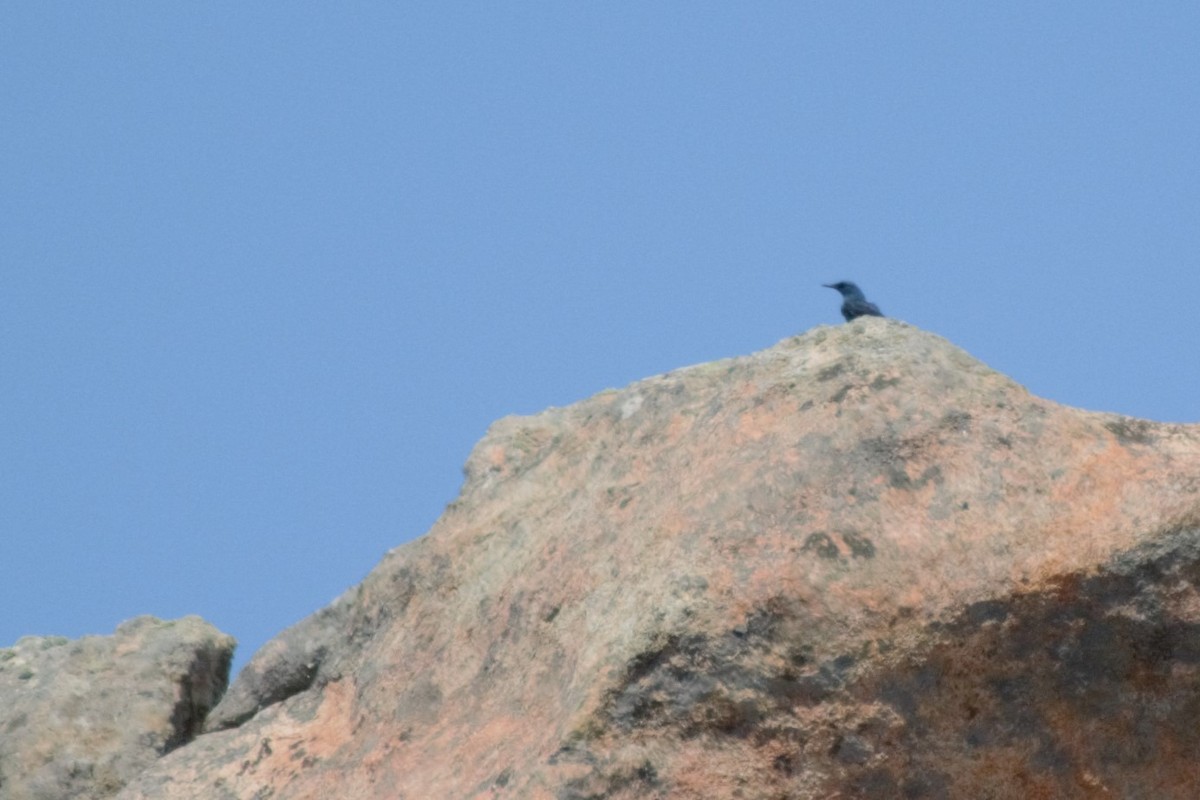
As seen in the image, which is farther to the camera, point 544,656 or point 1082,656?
point 544,656

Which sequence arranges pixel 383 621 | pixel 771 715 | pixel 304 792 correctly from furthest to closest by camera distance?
pixel 383 621, pixel 304 792, pixel 771 715

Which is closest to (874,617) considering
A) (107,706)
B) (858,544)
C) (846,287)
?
(858,544)

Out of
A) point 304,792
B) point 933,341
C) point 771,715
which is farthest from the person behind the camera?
point 304,792

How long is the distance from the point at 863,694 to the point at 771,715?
0.96 ft

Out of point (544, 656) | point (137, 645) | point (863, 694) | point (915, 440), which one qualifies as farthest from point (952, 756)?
point (137, 645)

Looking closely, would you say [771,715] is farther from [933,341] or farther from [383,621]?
[383,621]

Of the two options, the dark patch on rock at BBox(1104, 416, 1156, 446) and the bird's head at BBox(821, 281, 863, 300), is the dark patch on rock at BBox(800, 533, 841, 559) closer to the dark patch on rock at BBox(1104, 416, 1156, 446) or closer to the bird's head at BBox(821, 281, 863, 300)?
the dark patch on rock at BBox(1104, 416, 1156, 446)

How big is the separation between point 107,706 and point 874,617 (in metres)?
4.17

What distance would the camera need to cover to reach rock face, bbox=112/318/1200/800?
5.14m

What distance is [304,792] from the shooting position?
6324 millimetres

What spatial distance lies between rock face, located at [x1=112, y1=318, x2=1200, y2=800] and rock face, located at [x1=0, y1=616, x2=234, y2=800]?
2240 millimetres

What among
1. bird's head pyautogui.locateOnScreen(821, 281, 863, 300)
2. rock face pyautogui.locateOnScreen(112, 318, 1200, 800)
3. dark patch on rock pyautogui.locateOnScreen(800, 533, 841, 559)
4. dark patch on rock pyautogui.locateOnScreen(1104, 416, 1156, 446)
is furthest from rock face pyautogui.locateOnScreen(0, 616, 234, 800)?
bird's head pyautogui.locateOnScreen(821, 281, 863, 300)

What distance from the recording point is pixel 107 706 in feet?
25.5

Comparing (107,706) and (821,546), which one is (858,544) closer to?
(821,546)
